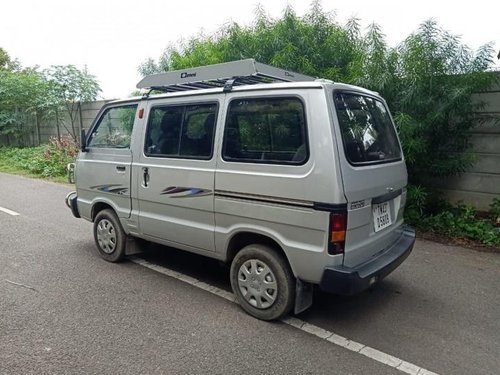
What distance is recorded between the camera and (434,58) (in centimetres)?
554

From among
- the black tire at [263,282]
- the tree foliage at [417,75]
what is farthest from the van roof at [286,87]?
the tree foliage at [417,75]

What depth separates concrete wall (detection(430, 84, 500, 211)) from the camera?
5759mm

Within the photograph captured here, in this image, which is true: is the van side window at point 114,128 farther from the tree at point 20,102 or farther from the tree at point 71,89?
A: the tree at point 20,102

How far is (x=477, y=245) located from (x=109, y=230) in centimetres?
481

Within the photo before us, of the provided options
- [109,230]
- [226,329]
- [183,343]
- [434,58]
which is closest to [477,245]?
[434,58]

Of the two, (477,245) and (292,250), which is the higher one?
(292,250)

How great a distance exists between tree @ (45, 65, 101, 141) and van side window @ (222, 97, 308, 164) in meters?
12.8

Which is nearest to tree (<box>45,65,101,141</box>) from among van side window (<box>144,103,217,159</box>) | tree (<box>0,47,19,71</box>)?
van side window (<box>144,103,217,159</box>)

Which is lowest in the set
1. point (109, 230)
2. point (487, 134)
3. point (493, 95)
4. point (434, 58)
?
point (109, 230)

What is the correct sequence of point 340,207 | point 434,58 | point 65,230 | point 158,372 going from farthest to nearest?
point 65,230 < point 434,58 < point 340,207 < point 158,372

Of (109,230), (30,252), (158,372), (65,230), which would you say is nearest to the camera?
(158,372)

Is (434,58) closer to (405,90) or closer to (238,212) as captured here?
(405,90)

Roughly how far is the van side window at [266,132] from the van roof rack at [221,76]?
0.97 feet

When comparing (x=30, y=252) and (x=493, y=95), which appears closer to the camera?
(x=30, y=252)
